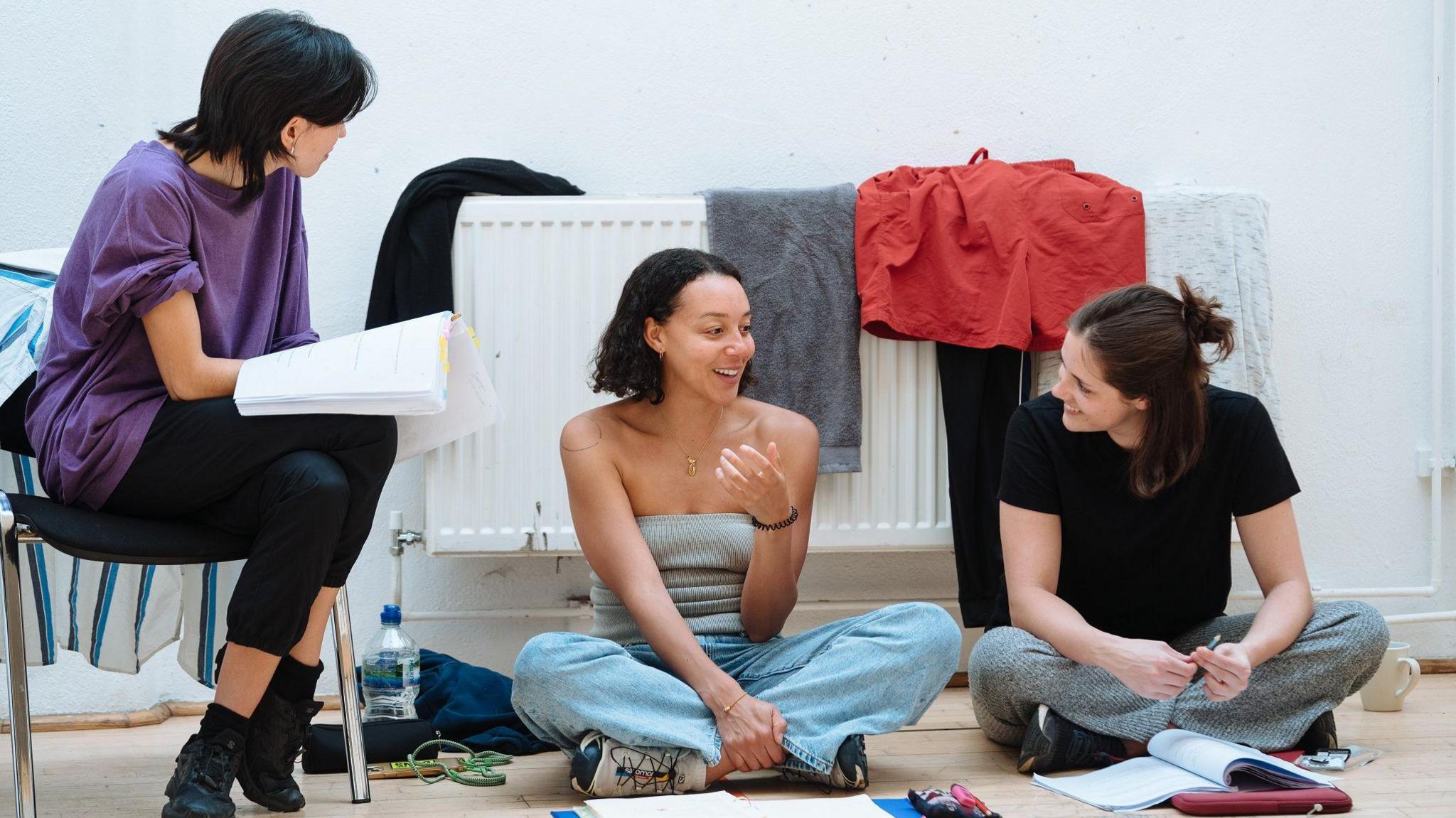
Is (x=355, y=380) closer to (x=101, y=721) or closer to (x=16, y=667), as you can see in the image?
(x=16, y=667)

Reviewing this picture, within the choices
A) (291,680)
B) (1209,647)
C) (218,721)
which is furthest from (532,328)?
(1209,647)

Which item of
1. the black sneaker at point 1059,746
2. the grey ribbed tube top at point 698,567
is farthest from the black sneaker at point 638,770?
the black sneaker at point 1059,746

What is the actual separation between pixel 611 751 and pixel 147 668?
43.9 inches

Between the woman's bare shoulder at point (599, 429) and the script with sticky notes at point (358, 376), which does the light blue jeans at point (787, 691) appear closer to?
the woman's bare shoulder at point (599, 429)

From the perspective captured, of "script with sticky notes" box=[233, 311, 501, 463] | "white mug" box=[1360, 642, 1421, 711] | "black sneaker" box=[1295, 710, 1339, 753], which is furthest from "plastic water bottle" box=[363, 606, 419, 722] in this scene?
"white mug" box=[1360, 642, 1421, 711]

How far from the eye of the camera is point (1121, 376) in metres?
1.84

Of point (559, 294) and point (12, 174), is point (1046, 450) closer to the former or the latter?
point (559, 294)

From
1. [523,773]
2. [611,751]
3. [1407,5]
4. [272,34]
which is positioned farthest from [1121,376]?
[1407,5]

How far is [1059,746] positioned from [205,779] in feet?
3.54

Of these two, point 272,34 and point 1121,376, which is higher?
point 272,34

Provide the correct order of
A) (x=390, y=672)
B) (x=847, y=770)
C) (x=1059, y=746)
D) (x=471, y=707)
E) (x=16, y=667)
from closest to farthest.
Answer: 1. (x=16, y=667)
2. (x=847, y=770)
3. (x=1059, y=746)
4. (x=471, y=707)
5. (x=390, y=672)

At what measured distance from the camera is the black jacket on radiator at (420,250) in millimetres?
2314

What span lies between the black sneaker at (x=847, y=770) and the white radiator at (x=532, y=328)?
80cm

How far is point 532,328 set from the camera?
2367 millimetres
